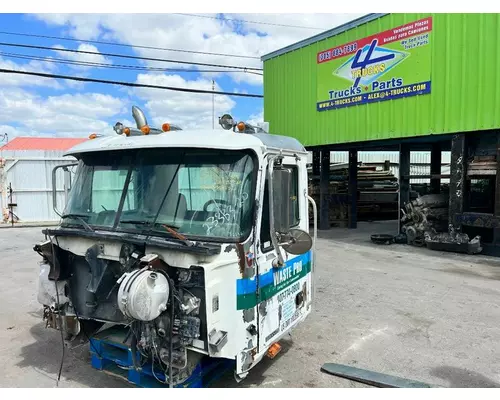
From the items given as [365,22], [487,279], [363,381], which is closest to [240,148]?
[363,381]

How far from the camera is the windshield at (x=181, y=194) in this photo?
3545 millimetres

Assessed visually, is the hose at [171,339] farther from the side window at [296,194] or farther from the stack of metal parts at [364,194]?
the stack of metal parts at [364,194]

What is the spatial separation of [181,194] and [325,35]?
12.1 m

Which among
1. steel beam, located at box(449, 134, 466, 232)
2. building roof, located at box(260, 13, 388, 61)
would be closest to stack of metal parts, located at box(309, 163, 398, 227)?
building roof, located at box(260, 13, 388, 61)

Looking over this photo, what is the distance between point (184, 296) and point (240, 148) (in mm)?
1284

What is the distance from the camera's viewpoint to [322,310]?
6.45 meters

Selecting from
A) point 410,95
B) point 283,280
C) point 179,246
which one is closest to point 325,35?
point 410,95

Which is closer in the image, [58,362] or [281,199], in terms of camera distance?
[281,199]

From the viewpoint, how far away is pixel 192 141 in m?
3.66

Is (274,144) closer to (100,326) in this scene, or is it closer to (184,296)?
(184,296)

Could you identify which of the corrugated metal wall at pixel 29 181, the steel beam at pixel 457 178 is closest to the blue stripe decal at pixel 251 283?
the steel beam at pixel 457 178

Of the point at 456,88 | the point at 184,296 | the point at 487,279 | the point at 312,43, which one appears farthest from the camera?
the point at 312,43

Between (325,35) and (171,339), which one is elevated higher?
(325,35)

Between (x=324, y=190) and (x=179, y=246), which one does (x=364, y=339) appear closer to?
(x=179, y=246)
